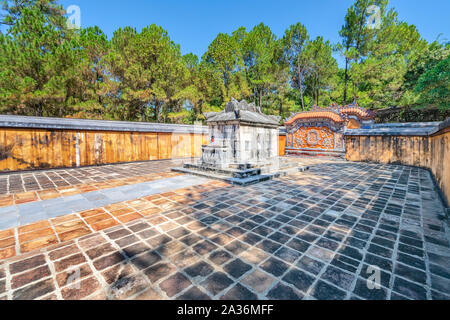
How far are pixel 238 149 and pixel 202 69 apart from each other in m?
16.8

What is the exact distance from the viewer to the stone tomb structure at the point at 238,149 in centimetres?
664

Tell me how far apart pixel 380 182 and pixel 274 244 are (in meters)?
5.50

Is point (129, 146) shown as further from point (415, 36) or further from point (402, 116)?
point (415, 36)

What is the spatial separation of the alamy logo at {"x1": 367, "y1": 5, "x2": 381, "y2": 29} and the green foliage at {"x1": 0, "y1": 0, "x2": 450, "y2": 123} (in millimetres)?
232

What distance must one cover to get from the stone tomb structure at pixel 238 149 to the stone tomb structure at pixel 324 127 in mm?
6937

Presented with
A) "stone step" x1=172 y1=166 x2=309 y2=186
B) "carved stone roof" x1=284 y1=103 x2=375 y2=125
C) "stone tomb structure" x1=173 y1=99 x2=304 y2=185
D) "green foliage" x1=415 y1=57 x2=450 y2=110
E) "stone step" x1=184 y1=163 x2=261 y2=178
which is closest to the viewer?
"stone step" x1=172 y1=166 x2=309 y2=186

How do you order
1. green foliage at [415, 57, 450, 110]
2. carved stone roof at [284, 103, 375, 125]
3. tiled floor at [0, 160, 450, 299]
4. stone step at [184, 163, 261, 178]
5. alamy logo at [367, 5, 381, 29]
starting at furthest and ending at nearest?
alamy logo at [367, 5, 381, 29], carved stone roof at [284, 103, 375, 125], green foliage at [415, 57, 450, 110], stone step at [184, 163, 261, 178], tiled floor at [0, 160, 450, 299]

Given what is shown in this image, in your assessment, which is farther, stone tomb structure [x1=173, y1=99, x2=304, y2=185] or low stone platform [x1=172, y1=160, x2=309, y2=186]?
stone tomb structure [x1=173, y1=99, x2=304, y2=185]

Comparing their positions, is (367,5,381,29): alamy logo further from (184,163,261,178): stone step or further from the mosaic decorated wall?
(184,163,261,178): stone step

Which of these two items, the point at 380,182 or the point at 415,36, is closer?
the point at 380,182

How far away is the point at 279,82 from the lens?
69.8 ft

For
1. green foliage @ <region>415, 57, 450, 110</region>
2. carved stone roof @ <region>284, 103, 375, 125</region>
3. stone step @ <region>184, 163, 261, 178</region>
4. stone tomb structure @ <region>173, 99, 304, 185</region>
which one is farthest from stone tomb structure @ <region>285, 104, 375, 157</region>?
stone step @ <region>184, 163, 261, 178</region>

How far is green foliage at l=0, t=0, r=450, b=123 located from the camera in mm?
11766
